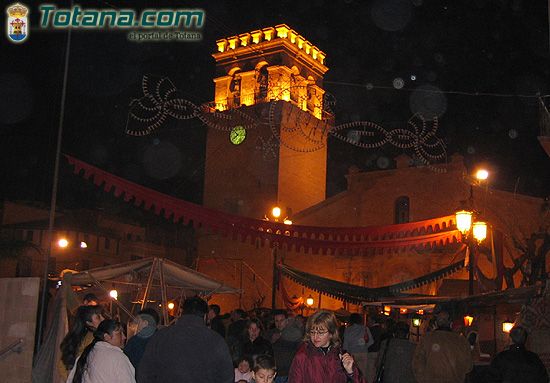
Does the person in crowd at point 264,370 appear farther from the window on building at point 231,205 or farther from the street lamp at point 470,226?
the window on building at point 231,205

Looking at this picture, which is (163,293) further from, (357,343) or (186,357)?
(186,357)

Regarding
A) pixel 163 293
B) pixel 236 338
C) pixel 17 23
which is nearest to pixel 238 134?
pixel 17 23

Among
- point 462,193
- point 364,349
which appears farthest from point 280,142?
point 364,349

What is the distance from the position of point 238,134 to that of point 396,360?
34.3 meters

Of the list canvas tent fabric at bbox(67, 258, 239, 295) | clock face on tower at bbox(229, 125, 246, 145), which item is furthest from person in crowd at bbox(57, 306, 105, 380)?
clock face on tower at bbox(229, 125, 246, 145)

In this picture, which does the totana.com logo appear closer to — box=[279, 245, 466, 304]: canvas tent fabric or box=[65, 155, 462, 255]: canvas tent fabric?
box=[65, 155, 462, 255]: canvas tent fabric

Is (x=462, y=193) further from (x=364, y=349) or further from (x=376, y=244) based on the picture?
(x=364, y=349)

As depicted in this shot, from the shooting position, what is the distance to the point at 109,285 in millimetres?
14781

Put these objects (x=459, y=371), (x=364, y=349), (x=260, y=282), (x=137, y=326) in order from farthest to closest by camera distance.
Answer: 1. (x=260, y=282)
2. (x=364, y=349)
3. (x=459, y=371)
4. (x=137, y=326)

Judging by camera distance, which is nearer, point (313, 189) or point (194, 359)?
point (194, 359)

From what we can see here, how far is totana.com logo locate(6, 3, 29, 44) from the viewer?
1476 centimetres

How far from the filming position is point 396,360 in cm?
875

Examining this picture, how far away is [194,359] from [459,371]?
412 cm

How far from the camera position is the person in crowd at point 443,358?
827cm
